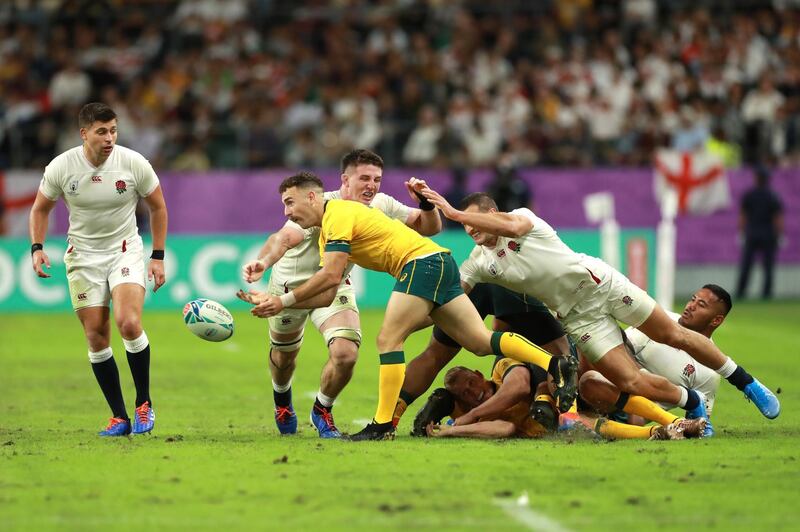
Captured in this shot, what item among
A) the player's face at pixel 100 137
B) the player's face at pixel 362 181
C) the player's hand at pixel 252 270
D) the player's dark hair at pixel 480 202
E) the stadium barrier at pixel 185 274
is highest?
the player's face at pixel 100 137

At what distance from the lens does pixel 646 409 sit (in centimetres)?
977

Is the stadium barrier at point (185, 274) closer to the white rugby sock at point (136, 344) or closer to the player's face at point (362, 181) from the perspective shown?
the white rugby sock at point (136, 344)

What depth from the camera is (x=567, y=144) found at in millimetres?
25094

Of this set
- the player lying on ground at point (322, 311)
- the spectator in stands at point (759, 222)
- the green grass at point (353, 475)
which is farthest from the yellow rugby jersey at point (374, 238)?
the spectator in stands at point (759, 222)

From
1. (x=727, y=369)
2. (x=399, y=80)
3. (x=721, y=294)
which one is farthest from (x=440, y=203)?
(x=399, y=80)

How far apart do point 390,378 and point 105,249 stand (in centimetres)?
245

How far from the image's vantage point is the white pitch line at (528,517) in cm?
664

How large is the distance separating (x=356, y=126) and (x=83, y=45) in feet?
18.5

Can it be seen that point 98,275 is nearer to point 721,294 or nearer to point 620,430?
point 620,430

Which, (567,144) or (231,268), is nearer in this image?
(231,268)

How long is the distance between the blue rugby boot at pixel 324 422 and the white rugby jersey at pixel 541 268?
5.23 ft

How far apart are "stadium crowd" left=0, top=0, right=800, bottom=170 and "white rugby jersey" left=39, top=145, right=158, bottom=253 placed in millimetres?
13744

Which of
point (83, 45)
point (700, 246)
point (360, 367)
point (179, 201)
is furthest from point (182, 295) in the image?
point (700, 246)

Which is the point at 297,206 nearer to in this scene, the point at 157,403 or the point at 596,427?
the point at 596,427
